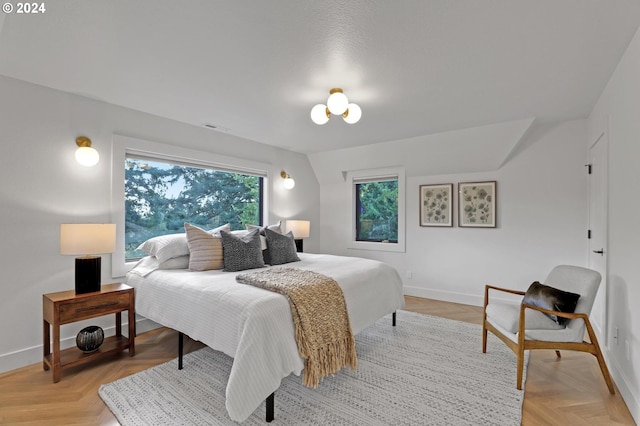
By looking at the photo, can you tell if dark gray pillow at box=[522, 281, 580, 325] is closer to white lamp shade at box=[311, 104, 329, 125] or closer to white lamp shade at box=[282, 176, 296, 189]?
white lamp shade at box=[311, 104, 329, 125]

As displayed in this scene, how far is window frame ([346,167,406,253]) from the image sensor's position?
193 inches

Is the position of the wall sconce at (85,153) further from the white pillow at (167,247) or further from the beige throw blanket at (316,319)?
the beige throw blanket at (316,319)

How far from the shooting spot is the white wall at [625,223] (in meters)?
1.96

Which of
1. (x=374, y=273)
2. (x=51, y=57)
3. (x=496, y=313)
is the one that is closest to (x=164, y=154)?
(x=51, y=57)

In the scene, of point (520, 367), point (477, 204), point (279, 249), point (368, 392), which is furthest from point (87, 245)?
point (477, 204)

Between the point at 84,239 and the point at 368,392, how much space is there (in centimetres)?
250

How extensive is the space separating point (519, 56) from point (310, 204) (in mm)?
3936

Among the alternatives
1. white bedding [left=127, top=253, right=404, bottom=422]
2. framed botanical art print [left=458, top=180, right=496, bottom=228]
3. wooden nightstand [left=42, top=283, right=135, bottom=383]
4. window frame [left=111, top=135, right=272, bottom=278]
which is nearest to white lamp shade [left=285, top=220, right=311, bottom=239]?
window frame [left=111, top=135, right=272, bottom=278]

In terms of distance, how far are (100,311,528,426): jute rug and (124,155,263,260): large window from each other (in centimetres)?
161

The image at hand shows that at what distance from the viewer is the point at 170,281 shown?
2.58m

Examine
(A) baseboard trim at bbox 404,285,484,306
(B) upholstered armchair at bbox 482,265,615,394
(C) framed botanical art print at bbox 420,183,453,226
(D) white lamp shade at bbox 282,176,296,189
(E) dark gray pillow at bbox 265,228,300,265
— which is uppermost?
(D) white lamp shade at bbox 282,176,296,189

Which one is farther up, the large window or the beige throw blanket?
the large window

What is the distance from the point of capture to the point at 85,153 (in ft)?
9.46

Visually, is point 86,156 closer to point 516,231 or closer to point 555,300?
point 555,300
